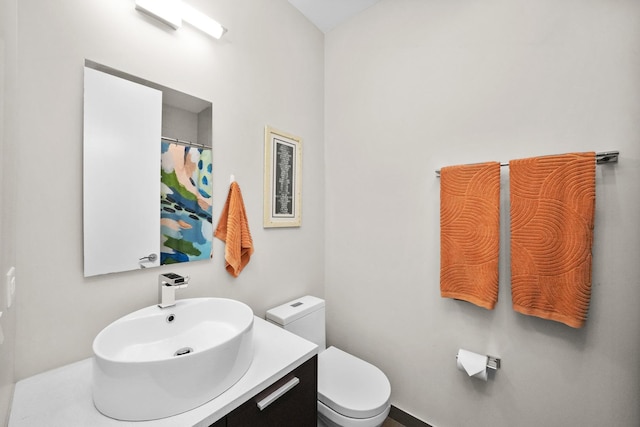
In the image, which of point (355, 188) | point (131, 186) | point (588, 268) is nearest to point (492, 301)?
point (588, 268)

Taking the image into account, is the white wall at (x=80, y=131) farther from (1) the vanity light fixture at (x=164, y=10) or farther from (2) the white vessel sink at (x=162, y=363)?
(2) the white vessel sink at (x=162, y=363)

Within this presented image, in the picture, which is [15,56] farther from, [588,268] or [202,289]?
[588,268]

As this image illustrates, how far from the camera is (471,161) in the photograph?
1317mm

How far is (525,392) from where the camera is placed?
3.84ft

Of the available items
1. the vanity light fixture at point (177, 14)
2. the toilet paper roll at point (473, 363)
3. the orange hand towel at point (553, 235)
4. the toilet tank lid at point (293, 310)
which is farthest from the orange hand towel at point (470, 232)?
the vanity light fixture at point (177, 14)

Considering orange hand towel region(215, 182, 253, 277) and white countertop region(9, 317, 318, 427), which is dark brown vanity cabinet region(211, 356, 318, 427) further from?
orange hand towel region(215, 182, 253, 277)

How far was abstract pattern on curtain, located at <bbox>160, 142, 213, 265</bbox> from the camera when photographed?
112cm

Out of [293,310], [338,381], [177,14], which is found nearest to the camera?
[177,14]

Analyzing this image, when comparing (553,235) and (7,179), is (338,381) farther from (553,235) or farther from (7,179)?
(7,179)

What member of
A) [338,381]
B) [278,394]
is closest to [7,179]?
[278,394]

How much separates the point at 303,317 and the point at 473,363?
0.90 metres

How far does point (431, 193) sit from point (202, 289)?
1312mm

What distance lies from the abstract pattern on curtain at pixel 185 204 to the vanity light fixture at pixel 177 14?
52cm

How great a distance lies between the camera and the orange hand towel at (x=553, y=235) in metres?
0.98
